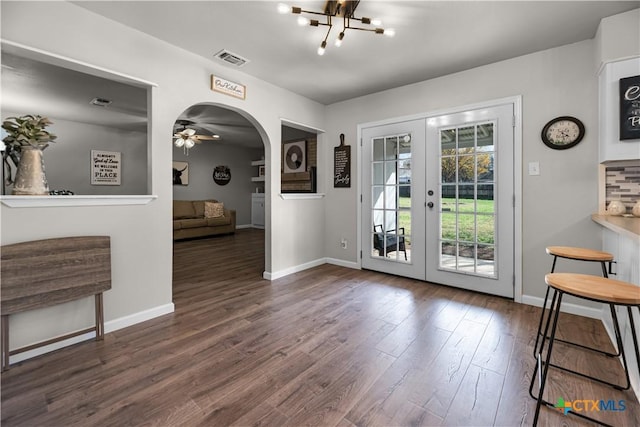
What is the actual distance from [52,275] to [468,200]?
3663 millimetres

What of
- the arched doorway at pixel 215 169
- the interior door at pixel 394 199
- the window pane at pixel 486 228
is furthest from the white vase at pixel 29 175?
the window pane at pixel 486 228

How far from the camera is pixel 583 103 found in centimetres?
253

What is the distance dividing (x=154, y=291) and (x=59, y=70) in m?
2.92

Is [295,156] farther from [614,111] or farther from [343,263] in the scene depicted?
[614,111]

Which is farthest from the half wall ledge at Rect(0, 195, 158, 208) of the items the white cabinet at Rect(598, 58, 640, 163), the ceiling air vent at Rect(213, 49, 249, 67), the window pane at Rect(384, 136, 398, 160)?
the white cabinet at Rect(598, 58, 640, 163)

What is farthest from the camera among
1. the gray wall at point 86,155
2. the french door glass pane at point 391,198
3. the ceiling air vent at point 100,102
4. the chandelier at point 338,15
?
the gray wall at point 86,155

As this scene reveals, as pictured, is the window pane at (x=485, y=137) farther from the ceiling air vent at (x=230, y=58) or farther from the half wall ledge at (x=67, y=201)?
the half wall ledge at (x=67, y=201)

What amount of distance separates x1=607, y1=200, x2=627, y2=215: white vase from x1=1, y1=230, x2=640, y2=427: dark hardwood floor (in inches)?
36.8

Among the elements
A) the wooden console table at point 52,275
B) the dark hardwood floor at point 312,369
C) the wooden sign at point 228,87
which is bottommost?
the dark hardwood floor at point 312,369

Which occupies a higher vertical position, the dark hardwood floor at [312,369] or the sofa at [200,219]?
the sofa at [200,219]

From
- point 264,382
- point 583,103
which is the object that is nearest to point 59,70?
point 264,382

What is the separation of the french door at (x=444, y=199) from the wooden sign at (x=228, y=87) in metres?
1.71

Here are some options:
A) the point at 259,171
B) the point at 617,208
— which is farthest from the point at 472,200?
the point at 259,171

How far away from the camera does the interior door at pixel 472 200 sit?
2934 millimetres
